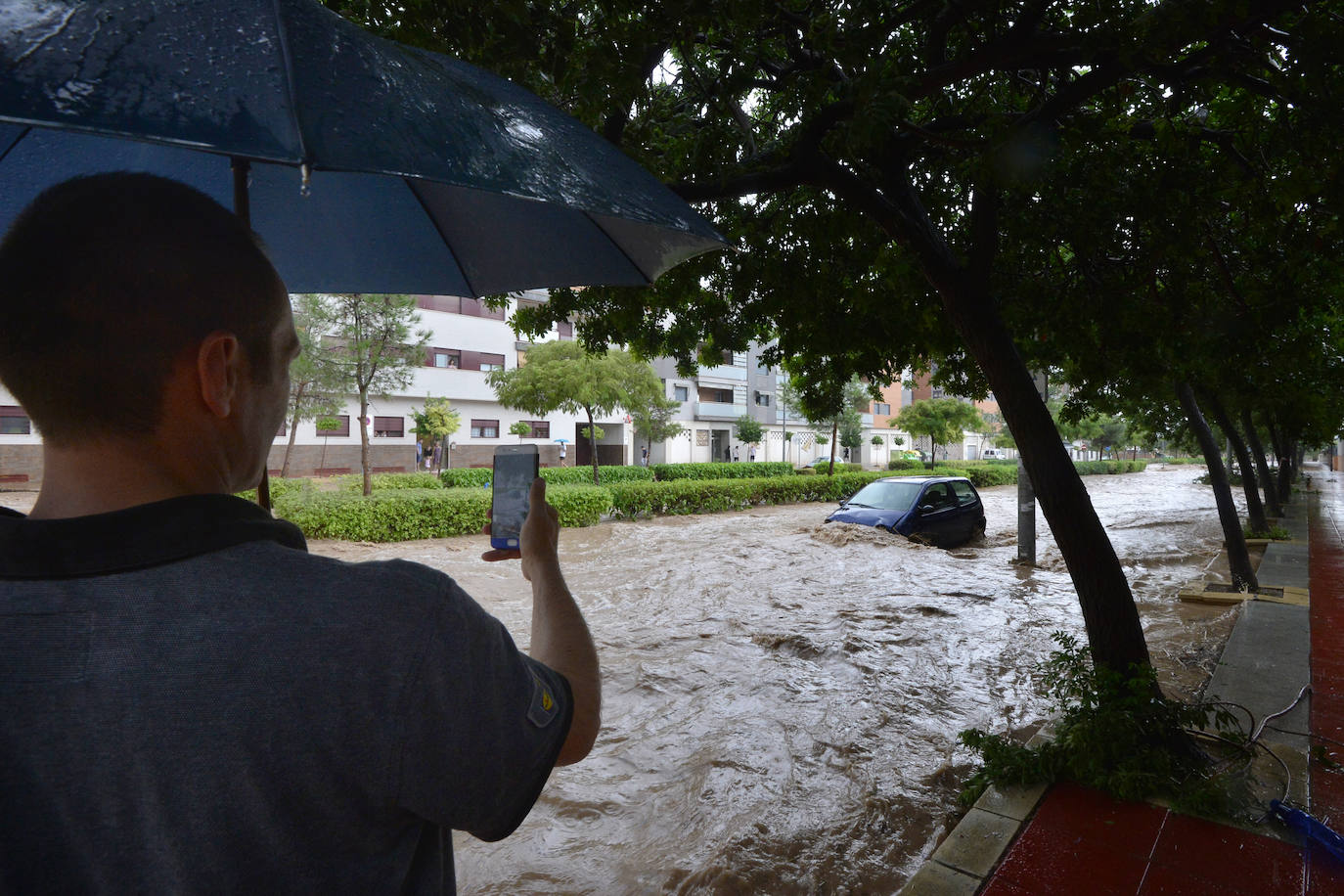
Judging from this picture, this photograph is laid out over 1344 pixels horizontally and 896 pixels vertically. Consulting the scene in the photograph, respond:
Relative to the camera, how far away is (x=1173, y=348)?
203 inches

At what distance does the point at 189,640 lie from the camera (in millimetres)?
808

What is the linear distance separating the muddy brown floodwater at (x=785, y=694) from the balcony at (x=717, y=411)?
31.1m

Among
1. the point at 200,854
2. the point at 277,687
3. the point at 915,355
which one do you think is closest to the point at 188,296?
the point at 277,687

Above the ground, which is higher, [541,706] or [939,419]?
[939,419]

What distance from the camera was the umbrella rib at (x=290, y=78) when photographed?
3.32 feet

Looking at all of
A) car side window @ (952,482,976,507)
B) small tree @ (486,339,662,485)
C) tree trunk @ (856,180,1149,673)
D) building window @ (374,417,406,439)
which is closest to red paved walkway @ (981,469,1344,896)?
tree trunk @ (856,180,1149,673)

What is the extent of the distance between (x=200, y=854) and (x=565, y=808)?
4054mm

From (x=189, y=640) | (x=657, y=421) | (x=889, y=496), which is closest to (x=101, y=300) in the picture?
(x=189, y=640)

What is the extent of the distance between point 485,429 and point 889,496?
2519 cm

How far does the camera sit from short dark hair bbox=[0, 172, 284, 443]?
88 cm

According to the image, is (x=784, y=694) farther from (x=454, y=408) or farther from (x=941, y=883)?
(x=454, y=408)

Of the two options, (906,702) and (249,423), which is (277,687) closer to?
(249,423)

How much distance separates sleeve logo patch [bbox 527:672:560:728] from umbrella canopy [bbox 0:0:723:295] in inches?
29.2

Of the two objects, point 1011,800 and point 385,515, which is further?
point 385,515
